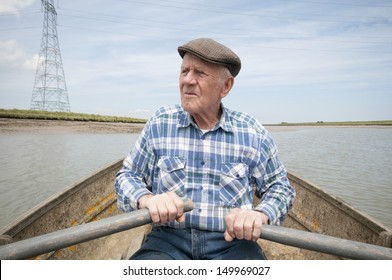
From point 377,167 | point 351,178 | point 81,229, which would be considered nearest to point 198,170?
point 81,229

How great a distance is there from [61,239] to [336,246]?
1.44 meters

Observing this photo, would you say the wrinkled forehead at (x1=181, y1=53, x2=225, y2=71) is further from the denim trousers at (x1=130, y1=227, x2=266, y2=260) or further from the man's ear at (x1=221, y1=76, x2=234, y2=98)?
the denim trousers at (x1=130, y1=227, x2=266, y2=260)

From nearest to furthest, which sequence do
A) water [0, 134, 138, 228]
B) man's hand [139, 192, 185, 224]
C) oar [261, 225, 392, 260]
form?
oar [261, 225, 392, 260]
man's hand [139, 192, 185, 224]
water [0, 134, 138, 228]

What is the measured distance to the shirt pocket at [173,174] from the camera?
209 cm

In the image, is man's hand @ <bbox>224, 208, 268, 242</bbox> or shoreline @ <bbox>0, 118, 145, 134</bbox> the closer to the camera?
man's hand @ <bbox>224, 208, 268, 242</bbox>

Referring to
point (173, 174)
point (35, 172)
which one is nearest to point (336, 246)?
point (173, 174)

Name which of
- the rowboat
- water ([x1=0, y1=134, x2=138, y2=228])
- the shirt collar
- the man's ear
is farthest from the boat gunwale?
water ([x1=0, y1=134, x2=138, y2=228])

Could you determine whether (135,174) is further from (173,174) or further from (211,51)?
(211,51)

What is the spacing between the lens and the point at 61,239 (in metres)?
1.49

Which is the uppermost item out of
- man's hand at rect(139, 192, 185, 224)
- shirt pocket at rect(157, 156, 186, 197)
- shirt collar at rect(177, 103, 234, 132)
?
shirt collar at rect(177, 103, 234, 132)

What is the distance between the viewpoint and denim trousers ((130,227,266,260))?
197cm

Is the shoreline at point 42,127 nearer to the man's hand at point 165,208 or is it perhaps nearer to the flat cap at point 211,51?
the flat cap at point 211,51

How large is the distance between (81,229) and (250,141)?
133 cm

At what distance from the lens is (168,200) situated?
1656mm
